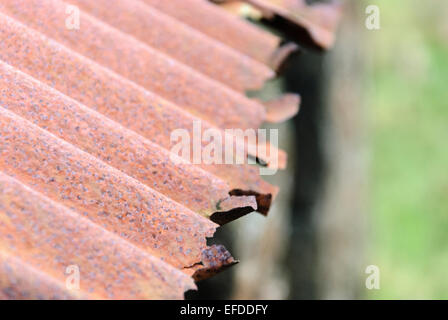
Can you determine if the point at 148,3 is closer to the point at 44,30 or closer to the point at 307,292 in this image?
the point at 44,30

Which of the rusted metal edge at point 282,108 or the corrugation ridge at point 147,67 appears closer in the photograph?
the corrugation ridge at point 147,67

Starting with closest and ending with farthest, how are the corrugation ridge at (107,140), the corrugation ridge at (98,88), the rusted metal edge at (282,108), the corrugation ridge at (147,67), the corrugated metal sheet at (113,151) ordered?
the corrugated metal sheet at (113,151)
the corrugation ridge at (107,140)
the corrugation ridge at (98,88)
the corrugation ridge at (147,67)
the rusted metal edge at (282,108)

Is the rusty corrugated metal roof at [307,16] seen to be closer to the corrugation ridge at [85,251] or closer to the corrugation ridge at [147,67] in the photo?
the corrugation ridge at [147,67]

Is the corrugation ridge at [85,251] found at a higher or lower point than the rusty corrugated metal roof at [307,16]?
lower

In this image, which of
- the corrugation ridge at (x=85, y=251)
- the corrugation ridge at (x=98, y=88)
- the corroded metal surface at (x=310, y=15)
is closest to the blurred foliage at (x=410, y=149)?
the corroded metal surface at (x=310, y=15)

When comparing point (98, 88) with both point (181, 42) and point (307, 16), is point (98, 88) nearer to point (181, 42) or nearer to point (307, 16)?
point (181, 42)

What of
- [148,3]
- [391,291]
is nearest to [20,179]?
[148,3]

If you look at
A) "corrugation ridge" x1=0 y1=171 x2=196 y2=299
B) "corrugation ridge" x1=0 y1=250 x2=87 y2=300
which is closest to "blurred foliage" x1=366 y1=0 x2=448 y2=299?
"corrugation ridge" x1=0 y1=171 x2=196 y2=299
